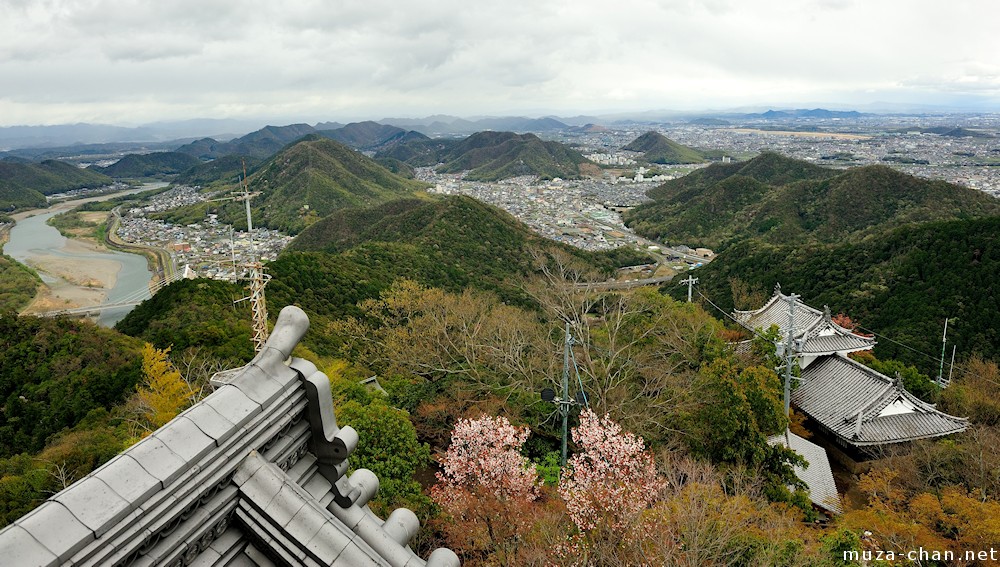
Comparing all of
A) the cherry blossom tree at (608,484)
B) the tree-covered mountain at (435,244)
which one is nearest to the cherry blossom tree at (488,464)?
the cherry blossom tree at (608,484)

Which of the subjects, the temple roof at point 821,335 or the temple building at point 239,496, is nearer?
the temple building at point 239,496

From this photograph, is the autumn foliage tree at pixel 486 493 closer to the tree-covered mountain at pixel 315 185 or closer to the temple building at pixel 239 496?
the temple building at pixel 239 496

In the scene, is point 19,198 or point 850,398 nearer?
point 850,398

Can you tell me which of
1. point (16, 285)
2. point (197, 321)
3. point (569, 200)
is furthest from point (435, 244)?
point (569, 200)

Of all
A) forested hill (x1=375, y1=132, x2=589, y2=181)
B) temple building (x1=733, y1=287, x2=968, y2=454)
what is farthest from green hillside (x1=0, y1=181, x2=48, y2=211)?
temple building (x1=733, y1=287, x2=968, y2=454)

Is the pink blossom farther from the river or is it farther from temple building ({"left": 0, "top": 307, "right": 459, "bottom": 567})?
the river

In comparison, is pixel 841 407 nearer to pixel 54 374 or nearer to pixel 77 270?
pixel 54 374
